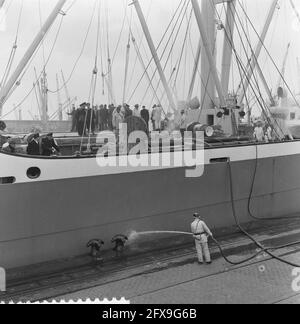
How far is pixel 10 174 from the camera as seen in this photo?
8195mm

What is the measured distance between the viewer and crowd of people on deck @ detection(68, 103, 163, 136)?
11484 mm

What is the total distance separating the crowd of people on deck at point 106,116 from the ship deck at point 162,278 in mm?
3215

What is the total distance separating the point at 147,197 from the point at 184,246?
149 cm

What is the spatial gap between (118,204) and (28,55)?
4.61 meters

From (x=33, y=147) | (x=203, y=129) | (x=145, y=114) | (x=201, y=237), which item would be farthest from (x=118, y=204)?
(x=145, y=114)

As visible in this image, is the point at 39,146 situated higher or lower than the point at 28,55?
lower

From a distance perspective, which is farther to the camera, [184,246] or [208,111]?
[208,111]

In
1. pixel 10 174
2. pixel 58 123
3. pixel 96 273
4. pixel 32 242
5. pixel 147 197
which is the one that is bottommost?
pixel 96 273

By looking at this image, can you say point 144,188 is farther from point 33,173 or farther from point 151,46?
point 151,46

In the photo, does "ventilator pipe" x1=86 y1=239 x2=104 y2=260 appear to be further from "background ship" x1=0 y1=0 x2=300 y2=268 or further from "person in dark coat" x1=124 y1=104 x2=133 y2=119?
"person in dark coat" x1=124 y1=104 x2=133 y2=119

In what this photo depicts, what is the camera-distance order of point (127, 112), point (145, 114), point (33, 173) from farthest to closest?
1. point (145, 114)
2. point (127, 112)
3. point (33, 173)

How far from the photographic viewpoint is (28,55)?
1088cm

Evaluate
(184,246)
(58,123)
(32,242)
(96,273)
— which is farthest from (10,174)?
(58,123)
